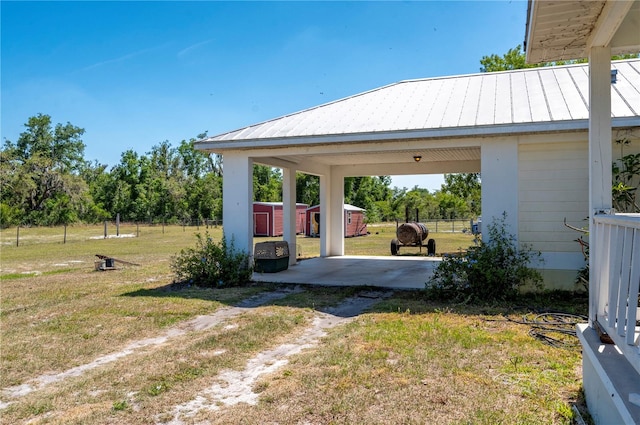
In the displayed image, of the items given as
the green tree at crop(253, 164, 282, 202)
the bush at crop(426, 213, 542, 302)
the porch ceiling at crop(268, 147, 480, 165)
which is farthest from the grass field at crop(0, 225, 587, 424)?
the green tree at crop(253, 164, 282, 202)

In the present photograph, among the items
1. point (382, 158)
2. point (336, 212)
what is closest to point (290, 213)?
point (336, 212)

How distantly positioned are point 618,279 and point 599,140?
1.13 meters

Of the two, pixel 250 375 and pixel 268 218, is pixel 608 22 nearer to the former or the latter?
pixel 250 375

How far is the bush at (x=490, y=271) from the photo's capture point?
21.9ft

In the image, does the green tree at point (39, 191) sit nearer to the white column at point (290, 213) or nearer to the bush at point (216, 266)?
the white column at point (290, 213)

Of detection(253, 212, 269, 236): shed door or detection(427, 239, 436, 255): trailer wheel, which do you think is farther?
detection(253, 212, 269, 236): shed door

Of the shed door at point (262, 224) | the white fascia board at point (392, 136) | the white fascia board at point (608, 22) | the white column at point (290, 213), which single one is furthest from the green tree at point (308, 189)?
the white fascia board at point (608, 22)

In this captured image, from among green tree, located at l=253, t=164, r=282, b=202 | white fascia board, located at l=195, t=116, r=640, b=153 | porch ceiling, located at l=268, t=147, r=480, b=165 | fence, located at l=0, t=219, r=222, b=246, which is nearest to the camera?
white fascia board, located at l=195, t=116, r=640, b=153

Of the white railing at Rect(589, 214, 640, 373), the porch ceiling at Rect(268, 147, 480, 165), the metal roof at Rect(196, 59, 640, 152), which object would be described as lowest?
the white railing at Rect(589, 214, 640, 373)

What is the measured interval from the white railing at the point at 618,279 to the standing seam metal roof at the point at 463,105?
4253 millimetres

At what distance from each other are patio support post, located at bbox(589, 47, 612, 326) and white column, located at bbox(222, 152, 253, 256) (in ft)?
21.8

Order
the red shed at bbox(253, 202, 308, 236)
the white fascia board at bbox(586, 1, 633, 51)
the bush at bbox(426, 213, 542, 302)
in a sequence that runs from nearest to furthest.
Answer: the white fascia board at bbox(586, 1, 633, 51), the bush at bbox(426, 213, 542, 302), the red shed at bbox(253, 202, 308, 236)

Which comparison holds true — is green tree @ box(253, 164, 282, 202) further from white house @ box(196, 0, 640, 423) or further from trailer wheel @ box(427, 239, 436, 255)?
white house @ box(196, 0, 640, 423)

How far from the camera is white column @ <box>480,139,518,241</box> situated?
7.09m
